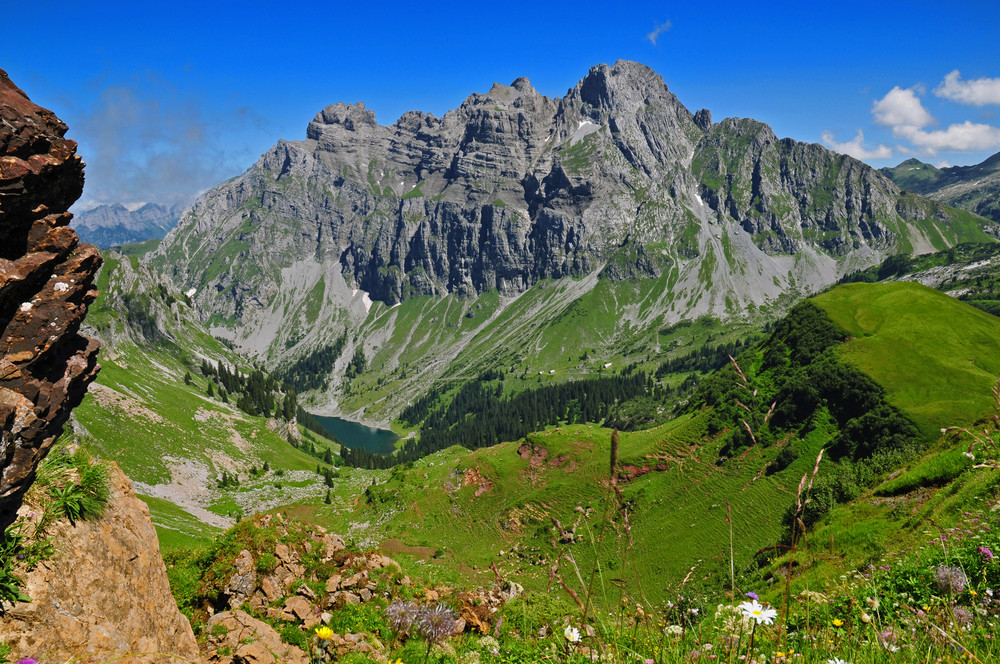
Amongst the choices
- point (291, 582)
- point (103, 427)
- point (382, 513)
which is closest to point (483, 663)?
point (291, 582)

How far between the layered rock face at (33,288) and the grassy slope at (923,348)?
51.9m

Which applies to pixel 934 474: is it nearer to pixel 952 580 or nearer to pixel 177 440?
pixel 952 580

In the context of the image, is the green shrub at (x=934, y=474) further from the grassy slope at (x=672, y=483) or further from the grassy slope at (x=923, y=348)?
the grassy slope at (x=923, y=348)

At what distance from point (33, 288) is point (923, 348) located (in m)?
66.1

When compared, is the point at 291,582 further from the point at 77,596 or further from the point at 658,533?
the point at 658,533

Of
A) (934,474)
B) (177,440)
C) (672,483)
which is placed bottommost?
(177,440)

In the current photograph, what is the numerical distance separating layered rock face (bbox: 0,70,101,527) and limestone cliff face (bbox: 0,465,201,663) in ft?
3.75

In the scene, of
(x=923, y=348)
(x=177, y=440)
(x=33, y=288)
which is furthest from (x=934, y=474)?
(x=177, y=440)

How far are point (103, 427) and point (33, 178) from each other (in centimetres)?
10434

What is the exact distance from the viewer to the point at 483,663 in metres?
7.50

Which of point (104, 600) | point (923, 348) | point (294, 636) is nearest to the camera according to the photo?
point (104, 600)

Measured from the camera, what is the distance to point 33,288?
8.41 meters

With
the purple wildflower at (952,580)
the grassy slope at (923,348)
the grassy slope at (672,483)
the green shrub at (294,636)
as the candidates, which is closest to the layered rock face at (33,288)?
the green shrub at (294,636)

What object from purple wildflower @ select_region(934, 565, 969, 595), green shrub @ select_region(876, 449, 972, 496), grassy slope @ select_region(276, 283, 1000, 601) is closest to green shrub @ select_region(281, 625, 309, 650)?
purple wildflower @ select_region(934, 565, 969, 595)
